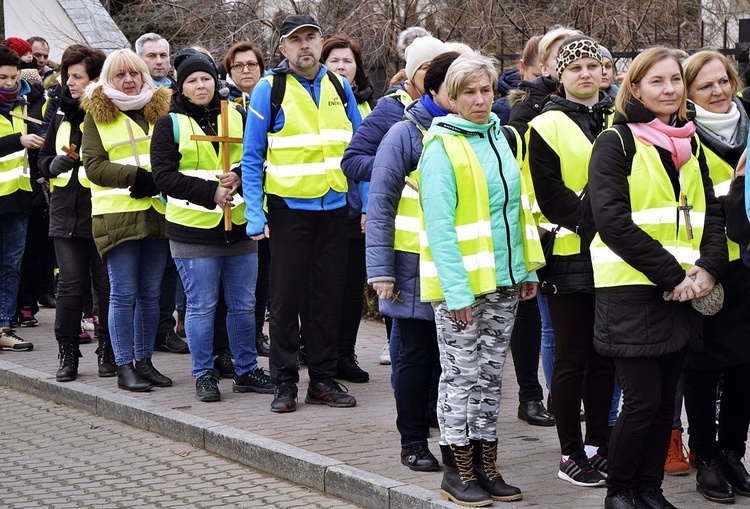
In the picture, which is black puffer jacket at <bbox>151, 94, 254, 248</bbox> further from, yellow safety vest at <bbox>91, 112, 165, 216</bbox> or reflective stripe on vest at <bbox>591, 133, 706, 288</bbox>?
reflective stripe on vest at <bbox>591, 133, 706, 288</bbox>

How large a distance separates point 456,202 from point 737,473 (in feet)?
5.99

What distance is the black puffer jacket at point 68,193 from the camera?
8883 millimetres

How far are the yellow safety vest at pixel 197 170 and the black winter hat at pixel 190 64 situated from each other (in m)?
0.26

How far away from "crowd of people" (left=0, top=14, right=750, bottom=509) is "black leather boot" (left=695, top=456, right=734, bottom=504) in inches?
0.4

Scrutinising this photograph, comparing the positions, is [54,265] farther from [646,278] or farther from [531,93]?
[646,278]

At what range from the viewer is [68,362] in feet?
29.3

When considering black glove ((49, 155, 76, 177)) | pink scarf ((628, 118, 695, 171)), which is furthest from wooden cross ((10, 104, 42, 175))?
pink scarf ((628, 118, 695, 171))

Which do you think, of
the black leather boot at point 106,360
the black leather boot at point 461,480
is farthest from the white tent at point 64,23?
the black leather boot at point 461,480

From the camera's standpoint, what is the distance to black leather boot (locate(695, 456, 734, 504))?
5.55m

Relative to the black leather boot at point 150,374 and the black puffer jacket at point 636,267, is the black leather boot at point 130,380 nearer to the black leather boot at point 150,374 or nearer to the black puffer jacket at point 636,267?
the black leather boot at point 150,374

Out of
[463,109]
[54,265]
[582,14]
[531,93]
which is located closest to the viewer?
[463,109]

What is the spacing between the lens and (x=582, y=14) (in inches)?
458

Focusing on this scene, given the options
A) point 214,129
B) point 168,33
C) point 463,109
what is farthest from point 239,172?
point 168,33

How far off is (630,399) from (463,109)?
4.90ft
